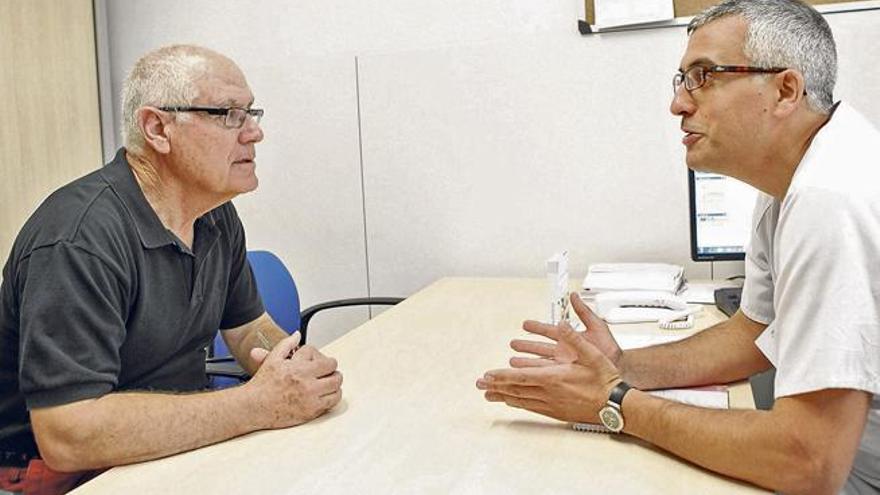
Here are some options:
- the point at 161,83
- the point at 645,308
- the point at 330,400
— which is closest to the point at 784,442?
the point at 330,400

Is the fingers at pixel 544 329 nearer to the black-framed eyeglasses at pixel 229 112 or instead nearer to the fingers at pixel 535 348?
the fingers at pixel 535 348

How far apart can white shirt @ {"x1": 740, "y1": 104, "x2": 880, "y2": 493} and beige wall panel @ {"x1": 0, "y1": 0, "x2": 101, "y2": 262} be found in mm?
2595

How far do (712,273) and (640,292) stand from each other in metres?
0.50

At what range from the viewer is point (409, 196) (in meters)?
2.92

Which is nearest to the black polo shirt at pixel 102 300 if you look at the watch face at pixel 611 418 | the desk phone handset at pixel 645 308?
the watch face at pixel 611 418

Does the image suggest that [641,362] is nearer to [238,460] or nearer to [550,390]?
[550,390]

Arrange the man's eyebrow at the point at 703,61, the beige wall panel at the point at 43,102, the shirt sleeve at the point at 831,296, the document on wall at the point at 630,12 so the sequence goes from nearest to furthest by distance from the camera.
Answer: the shirt sleeve at the point at 831,296, the man's eyebrow at the point at 703,61, the document on wall at the point at 630,12, the beige wall panel at the point at 43,102

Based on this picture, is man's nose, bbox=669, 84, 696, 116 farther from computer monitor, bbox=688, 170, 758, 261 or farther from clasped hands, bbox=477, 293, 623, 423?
computer monitor, bbox=688, 170, 758, 261

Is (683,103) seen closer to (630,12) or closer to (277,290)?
(630,12)

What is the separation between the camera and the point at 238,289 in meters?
1.88

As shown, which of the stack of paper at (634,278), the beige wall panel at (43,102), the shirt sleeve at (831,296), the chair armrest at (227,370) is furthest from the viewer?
the beige wall panel at (43,102)

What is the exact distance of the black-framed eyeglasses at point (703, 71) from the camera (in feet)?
3.99

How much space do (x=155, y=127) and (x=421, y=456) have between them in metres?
0.84

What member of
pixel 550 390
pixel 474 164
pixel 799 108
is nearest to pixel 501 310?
pixel 474 164
